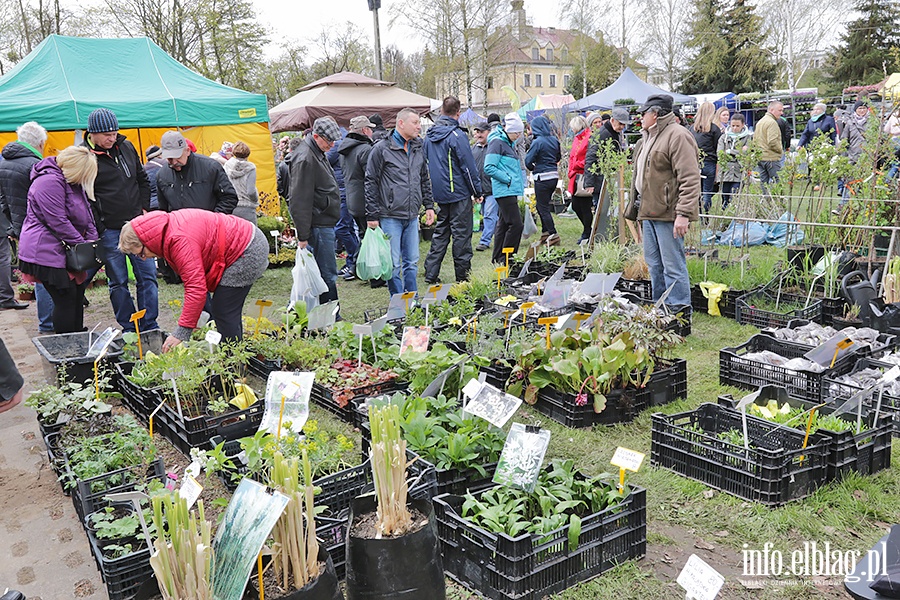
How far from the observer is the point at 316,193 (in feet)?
20.0

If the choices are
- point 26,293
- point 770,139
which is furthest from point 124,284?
point 770,139

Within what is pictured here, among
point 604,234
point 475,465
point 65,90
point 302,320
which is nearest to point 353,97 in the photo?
point 65,90

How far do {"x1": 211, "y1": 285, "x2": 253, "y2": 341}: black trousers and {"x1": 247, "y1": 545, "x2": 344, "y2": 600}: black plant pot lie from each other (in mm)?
2561

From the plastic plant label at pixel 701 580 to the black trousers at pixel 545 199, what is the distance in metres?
7.20

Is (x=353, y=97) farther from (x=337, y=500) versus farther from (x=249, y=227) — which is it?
(x=337, y=500)

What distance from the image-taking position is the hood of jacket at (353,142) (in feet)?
25.1

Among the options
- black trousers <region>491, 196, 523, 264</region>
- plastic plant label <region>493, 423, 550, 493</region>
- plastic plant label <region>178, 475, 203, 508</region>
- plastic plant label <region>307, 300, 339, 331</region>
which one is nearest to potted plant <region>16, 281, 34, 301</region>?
plastic plant label <region>307, 300, 339, 331</region>

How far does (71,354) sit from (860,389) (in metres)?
4.96

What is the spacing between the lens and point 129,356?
189 inches

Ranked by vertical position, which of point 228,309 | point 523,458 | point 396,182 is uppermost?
point 396,182

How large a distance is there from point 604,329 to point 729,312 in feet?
7.04

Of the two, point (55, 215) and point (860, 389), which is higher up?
point (55, 215)

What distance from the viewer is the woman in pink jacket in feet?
13.3

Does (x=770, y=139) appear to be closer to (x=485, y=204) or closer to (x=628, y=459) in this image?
(x=485, y=204)
